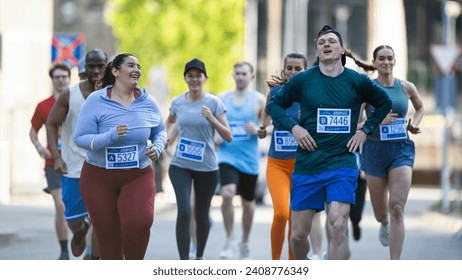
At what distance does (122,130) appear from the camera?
9266 millimetres

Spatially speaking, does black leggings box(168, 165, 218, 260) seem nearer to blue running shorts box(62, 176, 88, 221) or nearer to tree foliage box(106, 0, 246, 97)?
blue running shorts box(62, 176, 88, 221)

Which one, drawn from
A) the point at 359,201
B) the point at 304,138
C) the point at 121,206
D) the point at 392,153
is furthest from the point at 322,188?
the point at 359,201

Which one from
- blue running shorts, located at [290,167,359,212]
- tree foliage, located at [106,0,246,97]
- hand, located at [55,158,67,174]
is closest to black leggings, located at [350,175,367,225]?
hand, located at [55,158,67,174]

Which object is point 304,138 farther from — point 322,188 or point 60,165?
point 60,165

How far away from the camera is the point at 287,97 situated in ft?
31.3

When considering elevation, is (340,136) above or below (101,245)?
above

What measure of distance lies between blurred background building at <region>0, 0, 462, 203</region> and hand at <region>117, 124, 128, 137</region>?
12.2 meters

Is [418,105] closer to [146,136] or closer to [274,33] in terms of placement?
[146,136]

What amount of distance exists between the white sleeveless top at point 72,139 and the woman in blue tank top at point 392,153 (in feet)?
7.83

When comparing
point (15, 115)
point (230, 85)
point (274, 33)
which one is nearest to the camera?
point (15, 115)

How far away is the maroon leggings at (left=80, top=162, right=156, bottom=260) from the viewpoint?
935cm

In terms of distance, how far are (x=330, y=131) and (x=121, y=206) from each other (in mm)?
1500

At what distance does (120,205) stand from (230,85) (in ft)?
157
